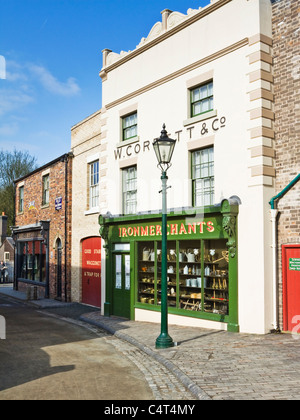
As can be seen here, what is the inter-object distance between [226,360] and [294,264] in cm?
329

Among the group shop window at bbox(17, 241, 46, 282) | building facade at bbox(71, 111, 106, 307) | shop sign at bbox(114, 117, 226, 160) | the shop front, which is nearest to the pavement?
shop sign at bbox(114, 117, 226, 160)

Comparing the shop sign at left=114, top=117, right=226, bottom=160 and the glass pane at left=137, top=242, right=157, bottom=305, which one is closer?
the shop sign at left=114, top=117, right=226, bottom=160

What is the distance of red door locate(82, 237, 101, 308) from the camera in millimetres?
17766

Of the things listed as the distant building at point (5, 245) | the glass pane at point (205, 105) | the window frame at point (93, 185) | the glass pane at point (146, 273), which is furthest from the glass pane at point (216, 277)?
the distant building at point (5, 245)

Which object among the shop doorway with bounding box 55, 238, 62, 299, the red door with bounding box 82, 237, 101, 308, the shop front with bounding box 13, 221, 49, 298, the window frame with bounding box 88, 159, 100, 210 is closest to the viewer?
the red door with bounding box 82, 237, 101, 308

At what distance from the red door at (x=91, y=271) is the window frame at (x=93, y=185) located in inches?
58.7

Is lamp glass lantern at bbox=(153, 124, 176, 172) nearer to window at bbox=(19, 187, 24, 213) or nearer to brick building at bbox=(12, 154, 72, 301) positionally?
brick building at bbox=(12, 154, 72, 301)

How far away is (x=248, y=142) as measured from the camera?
35.3 feet

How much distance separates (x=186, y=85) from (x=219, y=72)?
1282 millimetres

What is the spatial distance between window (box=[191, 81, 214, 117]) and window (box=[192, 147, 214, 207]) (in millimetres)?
1147

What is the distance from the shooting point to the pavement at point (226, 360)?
619 centimetres

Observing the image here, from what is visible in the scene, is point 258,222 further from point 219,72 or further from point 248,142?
point 219,72

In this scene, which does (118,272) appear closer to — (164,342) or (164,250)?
(164,250)

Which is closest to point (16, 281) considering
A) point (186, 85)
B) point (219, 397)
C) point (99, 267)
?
point (99, 267)
